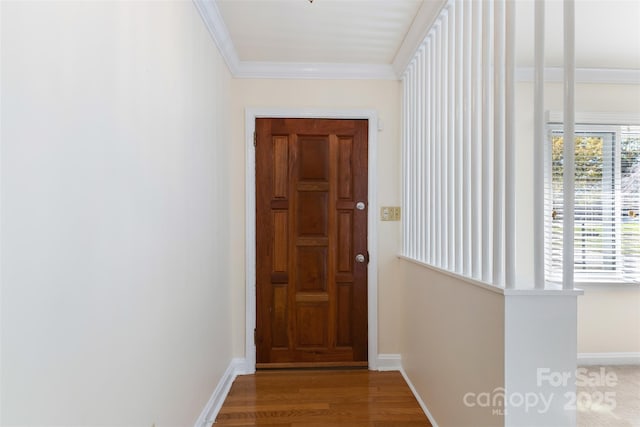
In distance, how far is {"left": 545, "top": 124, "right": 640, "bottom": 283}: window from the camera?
9.36 ft

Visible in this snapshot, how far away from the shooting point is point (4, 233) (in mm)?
697

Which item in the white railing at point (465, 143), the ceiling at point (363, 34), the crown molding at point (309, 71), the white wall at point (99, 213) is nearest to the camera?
the white wall at point (99, 213)

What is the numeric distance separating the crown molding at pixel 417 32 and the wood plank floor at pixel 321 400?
2.40 m

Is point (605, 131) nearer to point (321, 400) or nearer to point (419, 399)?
point (419, 399)

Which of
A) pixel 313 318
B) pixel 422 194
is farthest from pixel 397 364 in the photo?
pixel 422 194

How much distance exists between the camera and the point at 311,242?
286cm

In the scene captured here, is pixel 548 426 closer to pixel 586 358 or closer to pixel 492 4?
pixel 492 4

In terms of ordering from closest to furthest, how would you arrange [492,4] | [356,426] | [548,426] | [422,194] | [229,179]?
[548,426] → [492,4] → [356,426] → [422,194] → [229,179]

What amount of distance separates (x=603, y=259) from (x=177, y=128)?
3.36 meters

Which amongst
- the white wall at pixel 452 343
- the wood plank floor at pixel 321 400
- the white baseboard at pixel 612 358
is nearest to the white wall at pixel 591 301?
the white baseboard at pixel 612 358

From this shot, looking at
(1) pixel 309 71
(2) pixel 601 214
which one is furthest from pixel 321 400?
(2) pixel 601 214

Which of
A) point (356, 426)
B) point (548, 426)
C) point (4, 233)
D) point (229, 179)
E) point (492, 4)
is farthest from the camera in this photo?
point (229, 179)

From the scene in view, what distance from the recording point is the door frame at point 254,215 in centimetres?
282

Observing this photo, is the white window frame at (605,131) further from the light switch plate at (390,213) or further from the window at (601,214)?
the light switch plate at (390,213)
